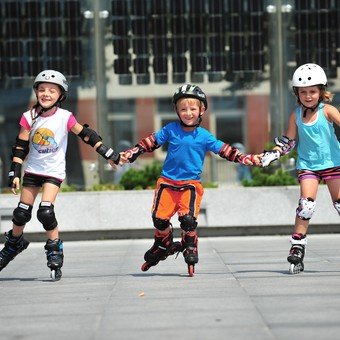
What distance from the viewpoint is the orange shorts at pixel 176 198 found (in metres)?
8.62

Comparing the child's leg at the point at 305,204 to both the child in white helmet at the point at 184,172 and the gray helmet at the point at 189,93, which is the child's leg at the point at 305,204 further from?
the gray helmet at the point at 189,93

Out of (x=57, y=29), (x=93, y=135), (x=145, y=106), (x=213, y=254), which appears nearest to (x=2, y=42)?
(x=57, y=29)

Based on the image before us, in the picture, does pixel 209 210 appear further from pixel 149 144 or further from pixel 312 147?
pixel 312 147

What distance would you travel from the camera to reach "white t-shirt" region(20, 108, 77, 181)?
28.4ft

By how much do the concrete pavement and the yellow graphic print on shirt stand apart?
106 centimetres

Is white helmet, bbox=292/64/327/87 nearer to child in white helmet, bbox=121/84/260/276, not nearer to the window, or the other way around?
child in white helmet, bbox=121/84/260/276

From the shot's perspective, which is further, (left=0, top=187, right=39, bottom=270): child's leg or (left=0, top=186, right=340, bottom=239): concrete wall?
(left=0, top=186, right=340, bottom=239): concrete wall

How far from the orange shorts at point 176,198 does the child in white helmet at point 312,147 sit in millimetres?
648

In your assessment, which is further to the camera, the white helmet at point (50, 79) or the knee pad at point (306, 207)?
the white helmet at point (50, 79)

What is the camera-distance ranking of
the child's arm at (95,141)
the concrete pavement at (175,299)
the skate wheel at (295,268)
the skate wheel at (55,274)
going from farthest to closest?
the child's arm at (95,141), the skate wheel at (55,274), the skate wheel at (295,268), the concrete pavement at (175,299)

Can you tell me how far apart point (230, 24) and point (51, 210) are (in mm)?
7753

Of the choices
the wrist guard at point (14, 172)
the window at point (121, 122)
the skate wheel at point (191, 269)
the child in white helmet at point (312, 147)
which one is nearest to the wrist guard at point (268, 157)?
the child in white helmet at point (312, 147)

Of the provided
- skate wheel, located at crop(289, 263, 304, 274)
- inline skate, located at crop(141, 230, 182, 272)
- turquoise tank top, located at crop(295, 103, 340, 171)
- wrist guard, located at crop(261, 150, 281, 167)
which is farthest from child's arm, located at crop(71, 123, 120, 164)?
skate wheel, located at crop(289, 263, 304, 274)

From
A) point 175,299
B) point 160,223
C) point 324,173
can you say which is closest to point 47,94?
point 160,223
